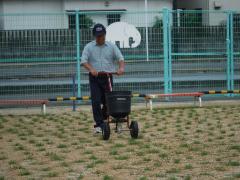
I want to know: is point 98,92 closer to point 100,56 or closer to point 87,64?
point 87,64

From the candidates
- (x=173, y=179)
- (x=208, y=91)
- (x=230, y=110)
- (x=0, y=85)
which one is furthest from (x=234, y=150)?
(x=0, y=85)

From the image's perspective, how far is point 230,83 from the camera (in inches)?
728

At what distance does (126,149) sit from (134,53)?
7911mm

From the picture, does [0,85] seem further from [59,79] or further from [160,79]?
[160,79]

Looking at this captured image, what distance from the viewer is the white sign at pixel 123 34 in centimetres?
1764

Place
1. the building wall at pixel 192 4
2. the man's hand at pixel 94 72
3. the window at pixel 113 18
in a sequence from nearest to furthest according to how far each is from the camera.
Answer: the man's hand at pixel 94 72
the window at pixel 113 18
the building wall at pixel 192 4

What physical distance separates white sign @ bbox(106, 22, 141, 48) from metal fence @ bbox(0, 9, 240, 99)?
0.11 metres

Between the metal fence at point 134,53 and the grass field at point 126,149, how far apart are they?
9.13 feet

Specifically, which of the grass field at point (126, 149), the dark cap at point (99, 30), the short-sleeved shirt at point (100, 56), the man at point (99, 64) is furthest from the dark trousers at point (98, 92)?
the dark cap at point (99, 30)

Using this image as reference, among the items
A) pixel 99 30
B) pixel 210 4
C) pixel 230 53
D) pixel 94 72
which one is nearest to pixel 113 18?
pixel 230 53

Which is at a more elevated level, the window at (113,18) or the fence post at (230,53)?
the window at (113,18)

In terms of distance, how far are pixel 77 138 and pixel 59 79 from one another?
6330 mm

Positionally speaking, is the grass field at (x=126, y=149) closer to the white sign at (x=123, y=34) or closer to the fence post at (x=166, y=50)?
the fence post at (x=166, y=50)

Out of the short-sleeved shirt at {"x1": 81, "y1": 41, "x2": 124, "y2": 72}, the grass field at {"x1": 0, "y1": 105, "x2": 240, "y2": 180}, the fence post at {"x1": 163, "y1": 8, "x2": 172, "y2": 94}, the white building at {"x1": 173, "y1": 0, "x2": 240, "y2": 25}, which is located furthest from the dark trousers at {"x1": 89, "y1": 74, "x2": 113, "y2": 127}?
the white building at {"x1": 173, "y1": 0, "x2": 240, "y2": 25}
